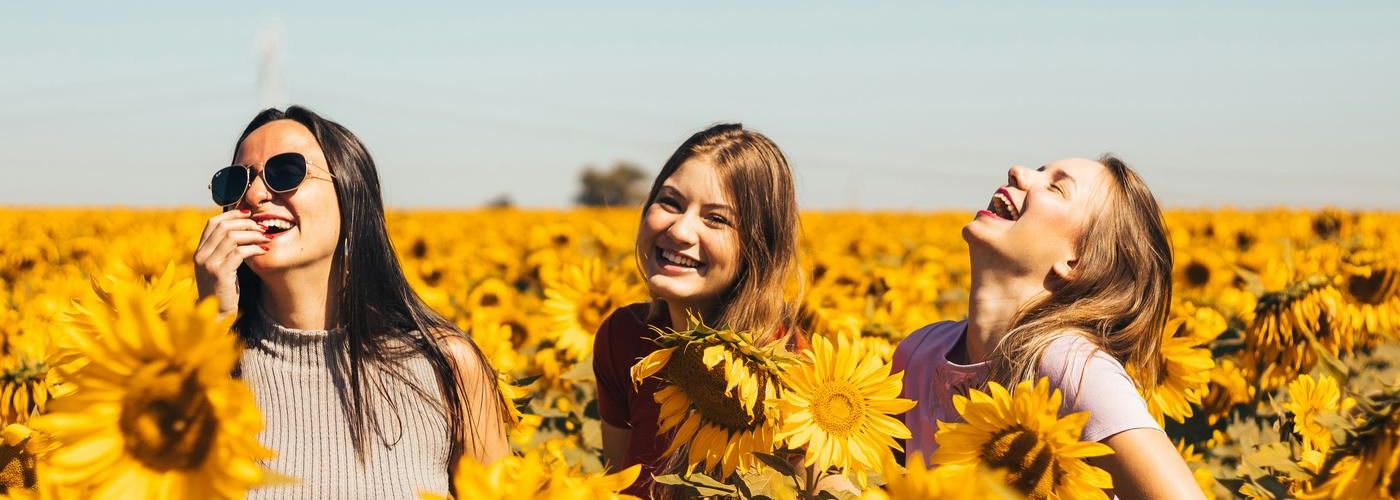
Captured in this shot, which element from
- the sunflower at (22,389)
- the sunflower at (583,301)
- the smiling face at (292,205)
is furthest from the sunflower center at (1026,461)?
the sunflower at (583,301)

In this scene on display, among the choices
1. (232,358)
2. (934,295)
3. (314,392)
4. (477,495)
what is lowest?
(934,295)

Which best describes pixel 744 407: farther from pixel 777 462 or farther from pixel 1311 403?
pixel 1311 403

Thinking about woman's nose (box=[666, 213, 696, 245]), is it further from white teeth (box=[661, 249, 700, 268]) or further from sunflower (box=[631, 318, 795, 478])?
sunflower (box=[631, 318, 795, 478])

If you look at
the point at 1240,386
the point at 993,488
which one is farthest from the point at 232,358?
the point at 1240,386

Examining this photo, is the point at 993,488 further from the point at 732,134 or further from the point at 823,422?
the point at 732,134

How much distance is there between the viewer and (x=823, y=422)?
210 cm

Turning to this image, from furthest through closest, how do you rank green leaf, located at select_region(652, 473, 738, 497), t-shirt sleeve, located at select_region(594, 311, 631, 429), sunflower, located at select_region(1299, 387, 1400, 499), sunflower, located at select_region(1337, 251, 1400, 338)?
sunflower, located at select_region(1337, 251, 1400, 338) < t-shirt sleeve, located at select_region(594, 311, 631, 429) < green leaf, located at select_region(652, 473, 738, 497) < sunflower, located at select_region(1299, 387, 1400, 499)

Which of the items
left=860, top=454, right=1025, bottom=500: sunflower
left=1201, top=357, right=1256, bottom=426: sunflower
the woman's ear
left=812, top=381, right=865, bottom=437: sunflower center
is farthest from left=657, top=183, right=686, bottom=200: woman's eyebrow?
left=1201, top=357, right=1256, bottom=426: sunflower

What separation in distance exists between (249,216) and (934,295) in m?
4.96

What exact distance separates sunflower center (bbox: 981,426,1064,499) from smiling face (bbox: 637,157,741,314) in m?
1.24

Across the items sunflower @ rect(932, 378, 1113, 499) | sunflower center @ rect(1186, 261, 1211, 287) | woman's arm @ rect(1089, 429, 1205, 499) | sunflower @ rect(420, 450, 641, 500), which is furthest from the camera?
sunflower center @ rect(1186, 261, 1211, 287)

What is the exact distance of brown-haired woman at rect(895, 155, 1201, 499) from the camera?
267 centimetres

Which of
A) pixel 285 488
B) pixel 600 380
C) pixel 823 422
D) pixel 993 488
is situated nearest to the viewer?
pixel 993 488

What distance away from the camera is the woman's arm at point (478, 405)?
8.81 ft
